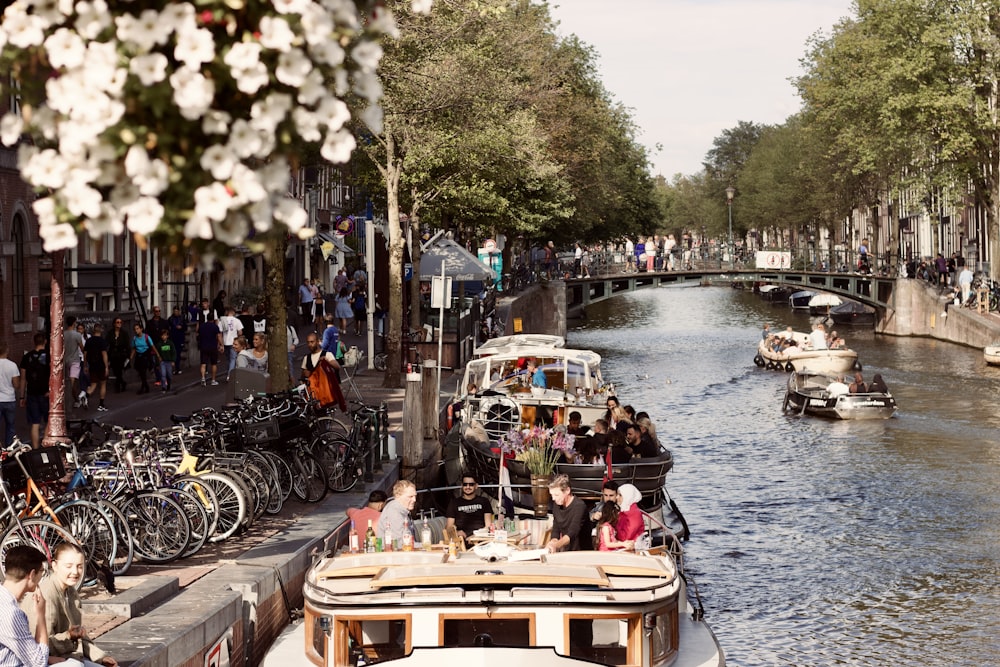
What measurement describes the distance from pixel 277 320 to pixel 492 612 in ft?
40.5

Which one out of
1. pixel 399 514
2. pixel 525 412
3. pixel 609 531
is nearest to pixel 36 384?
pixel 525 412

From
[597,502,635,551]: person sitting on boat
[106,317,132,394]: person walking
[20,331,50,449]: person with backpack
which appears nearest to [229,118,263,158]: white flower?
[597,502,635,551]: person sitting on boat

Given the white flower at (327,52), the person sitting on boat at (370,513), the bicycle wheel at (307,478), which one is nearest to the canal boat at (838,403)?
the bicycle wheel at (307,478)

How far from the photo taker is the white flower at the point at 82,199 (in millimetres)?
4629

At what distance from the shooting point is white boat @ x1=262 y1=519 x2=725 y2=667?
10547 mm

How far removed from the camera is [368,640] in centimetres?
1130

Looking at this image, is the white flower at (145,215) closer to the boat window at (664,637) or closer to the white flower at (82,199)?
the white flower at (82,199)

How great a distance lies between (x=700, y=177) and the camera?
18988cm

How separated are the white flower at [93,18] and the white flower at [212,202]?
55 cm

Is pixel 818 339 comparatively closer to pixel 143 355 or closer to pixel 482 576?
pixel 143 355

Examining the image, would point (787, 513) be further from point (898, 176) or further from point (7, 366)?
point (898, 176)

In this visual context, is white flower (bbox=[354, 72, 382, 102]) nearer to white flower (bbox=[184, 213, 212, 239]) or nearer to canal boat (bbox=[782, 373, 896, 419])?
white flower (bbox=[184, 213, 212, 239])

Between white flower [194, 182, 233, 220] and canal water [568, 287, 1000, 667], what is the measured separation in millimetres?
14577

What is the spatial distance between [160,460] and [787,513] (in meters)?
14.8
